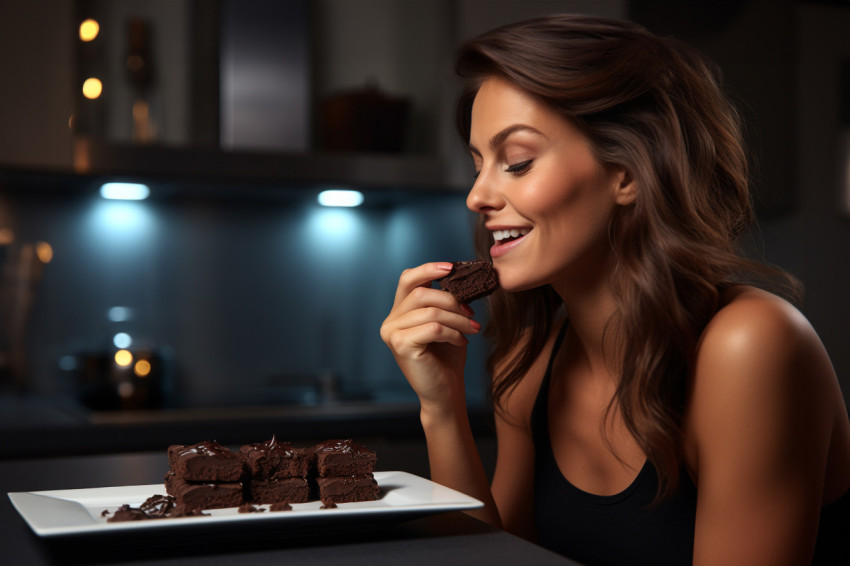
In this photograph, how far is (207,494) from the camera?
2.76ft

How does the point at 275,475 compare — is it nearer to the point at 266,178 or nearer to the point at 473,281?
the point at 473,281

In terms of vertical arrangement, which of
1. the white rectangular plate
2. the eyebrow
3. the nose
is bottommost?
the white rectangular plate

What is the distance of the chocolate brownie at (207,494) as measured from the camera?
827mm

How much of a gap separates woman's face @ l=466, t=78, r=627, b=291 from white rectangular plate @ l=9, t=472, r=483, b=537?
330 mm

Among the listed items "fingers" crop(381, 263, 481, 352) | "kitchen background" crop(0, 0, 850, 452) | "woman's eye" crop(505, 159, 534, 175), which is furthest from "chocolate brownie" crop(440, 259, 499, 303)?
"kitchen background" crop(0, 0, 850, 452)

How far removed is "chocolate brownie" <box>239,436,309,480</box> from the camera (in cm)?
88

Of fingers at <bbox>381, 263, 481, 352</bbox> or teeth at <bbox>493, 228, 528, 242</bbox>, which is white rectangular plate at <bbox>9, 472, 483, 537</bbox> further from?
teeth at <bbox>493, 228, 528, 242</bbox>

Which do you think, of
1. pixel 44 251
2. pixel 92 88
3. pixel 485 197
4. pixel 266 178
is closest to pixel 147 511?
pixel 485 197

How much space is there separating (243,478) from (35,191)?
7.67ft

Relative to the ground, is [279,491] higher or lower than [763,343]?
lower

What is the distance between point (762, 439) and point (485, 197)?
0.45 metres

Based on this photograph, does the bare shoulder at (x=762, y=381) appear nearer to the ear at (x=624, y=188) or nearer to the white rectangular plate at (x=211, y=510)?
the ear at (x=624, y=188)

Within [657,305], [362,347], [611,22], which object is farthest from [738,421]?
[362,347]

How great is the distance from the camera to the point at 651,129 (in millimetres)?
1144
